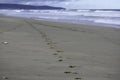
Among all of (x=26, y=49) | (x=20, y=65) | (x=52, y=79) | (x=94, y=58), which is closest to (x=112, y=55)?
(x=94, y=58)

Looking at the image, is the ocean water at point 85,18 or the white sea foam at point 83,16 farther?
the white sea foam at point 83,16

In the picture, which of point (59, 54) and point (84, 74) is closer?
point (84, 74)

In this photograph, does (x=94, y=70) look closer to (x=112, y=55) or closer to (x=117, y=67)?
(x=117, y=67)

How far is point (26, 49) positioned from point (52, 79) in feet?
12.1

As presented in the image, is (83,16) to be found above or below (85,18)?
below

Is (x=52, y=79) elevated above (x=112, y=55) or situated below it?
above

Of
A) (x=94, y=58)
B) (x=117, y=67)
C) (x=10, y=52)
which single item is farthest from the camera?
(x=10, y=52)

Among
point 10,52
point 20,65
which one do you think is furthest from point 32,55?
point 20,65

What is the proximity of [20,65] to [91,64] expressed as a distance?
4.81 feet

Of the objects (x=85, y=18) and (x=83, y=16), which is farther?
(x=83, y=16)

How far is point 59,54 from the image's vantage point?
26.9 ft

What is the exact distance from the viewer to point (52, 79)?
5445mm

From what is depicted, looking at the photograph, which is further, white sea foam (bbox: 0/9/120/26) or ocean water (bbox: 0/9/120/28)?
white sea foam (bbox: 0/9/120/26)

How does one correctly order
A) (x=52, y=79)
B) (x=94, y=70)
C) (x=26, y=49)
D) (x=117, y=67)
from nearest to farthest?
(x=52, y=79) < (x=94, y=70) < (x=117, y=67) < (x=26, y=49)
